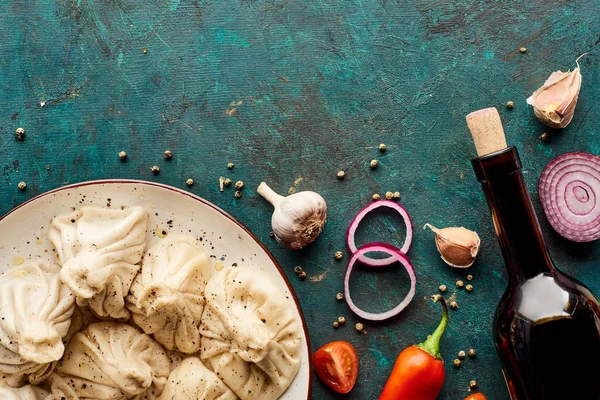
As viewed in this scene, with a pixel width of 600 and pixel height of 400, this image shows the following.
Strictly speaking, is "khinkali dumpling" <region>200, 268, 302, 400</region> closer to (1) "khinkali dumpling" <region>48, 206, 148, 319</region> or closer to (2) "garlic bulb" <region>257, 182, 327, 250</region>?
(2) "garlic bulb" <region>257, 182, 327, 250</region>

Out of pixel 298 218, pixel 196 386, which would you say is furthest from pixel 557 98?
pixel 196 386

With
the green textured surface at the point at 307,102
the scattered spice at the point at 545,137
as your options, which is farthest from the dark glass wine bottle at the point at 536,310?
the scattered spice at the point at 545,137

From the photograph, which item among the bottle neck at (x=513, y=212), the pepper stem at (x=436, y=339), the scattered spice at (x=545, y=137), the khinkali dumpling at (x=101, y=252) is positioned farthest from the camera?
the scattered spice at (x=545, y=137)

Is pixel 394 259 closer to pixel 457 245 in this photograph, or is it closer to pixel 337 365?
pixel 457 245

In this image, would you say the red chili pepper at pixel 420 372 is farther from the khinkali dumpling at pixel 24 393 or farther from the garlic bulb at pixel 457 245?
the khinkali dumpling at pixel 24 393

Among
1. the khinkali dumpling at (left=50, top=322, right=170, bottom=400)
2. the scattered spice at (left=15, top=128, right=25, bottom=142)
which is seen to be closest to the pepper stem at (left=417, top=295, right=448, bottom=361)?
the khinkali dumpling at (left=50, top=322, right=170, bottom=400)

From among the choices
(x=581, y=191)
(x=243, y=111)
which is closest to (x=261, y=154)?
(x=243, y=111)
